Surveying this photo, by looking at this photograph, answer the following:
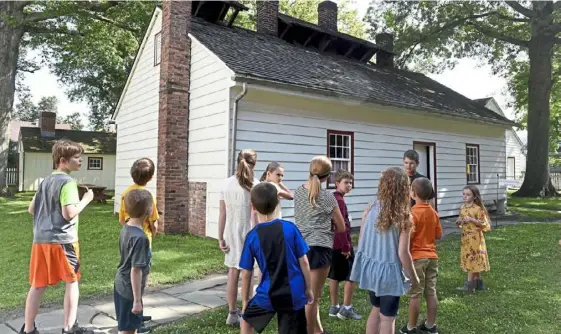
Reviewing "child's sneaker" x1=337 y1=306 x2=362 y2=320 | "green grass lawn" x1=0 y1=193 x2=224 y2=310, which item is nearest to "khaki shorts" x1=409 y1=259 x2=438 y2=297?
"child's sneaker" x1=337 y1=306 x2=362 y2=320

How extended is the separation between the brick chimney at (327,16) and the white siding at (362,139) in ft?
22.2

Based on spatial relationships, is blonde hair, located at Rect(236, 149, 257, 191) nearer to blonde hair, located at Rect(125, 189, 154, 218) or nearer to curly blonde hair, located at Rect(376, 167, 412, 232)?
blonde hair, located at Rect(125, 189, 154, 218)

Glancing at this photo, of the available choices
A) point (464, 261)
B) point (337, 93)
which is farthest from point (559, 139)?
point (464, 261)

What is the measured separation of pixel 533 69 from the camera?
19.8 m

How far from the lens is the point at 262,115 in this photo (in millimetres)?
8977

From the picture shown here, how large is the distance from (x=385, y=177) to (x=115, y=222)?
10370 mm

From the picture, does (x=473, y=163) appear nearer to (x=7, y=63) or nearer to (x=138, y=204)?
(x=138, y=204)

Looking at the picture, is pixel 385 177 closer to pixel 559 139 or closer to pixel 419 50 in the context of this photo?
pixel 419 50

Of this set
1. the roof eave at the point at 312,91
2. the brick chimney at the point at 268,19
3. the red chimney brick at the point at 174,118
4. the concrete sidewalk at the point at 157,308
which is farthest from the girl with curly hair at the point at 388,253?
Result: the brick chimney at the point at 268,19

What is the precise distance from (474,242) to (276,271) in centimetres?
368

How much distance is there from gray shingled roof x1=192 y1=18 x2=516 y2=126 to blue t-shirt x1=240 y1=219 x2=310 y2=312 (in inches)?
235

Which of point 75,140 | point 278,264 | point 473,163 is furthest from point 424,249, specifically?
point 75,140

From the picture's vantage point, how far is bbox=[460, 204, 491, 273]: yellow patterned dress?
16.8ft

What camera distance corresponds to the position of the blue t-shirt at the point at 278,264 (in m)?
2.60
